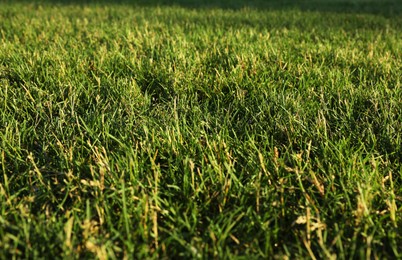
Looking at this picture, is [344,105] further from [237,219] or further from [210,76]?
[237,219]

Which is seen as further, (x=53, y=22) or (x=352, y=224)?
(x=53, y=22)

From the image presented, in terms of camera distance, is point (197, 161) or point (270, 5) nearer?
point (197, 161)

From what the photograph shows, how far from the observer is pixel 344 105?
6.58ft

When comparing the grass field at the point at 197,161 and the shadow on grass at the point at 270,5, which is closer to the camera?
the grass field at the point at 197,161

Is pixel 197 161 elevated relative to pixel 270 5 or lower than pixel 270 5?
lower

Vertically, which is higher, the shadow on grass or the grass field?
the shadow on grass

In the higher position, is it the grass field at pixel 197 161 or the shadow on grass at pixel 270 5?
the shadow on grass at pixel 270 5

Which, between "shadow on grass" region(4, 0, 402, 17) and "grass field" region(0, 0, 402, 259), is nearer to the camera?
"grass field" region(0, 0, 402, 259)

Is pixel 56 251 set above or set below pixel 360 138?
below

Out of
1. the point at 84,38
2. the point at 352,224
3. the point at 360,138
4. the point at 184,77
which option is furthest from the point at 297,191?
the point at 84,38

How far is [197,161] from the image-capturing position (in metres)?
1.49

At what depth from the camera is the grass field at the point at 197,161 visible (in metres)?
1.12

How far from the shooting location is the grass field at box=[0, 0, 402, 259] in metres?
1.12

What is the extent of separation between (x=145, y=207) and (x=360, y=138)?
3.41 ft
